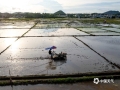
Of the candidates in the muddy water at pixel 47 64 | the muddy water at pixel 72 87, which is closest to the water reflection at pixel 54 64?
the muddy water at pixel 47 64

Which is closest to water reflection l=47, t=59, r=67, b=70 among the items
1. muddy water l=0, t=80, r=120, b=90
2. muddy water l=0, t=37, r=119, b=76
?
muddy water l=0, t=37, r=119, b=76

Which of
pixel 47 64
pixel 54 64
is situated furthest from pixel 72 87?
pixel 47 64

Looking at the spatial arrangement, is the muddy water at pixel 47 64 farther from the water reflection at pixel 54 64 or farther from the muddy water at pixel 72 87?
the muddy water at pixel 72 87

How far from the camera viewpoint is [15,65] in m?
9.11

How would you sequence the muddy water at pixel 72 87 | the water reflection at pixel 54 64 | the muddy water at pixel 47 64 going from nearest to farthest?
the muddy water at pixel 72 87 → the muddy water at pixel 47 64 → the water reflection at pixel 54 64

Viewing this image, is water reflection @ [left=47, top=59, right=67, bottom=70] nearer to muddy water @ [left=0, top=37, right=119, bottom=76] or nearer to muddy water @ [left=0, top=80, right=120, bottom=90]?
muddy water @ [left=0, top=37, right=119, bottom=76]

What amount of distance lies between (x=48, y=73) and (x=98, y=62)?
3.31 meters

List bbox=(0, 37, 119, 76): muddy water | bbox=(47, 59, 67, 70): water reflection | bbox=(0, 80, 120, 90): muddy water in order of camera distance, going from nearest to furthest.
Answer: bbox=(0, 80, 120, 90): muddy water → bbox=(0, 37, 119, 76): muddy water → bbox=(47, 59, 67, 70): water reflection

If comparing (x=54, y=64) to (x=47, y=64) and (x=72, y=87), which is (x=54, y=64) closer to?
(x=47, y=64)

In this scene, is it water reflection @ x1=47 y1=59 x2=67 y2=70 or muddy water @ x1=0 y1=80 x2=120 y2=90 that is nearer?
muddy water @ x1=0 y1=80 x2=120 y2=90

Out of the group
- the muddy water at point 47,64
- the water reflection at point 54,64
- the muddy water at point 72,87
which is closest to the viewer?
the muddy water at point 72,87

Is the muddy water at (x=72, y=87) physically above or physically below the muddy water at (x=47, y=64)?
below

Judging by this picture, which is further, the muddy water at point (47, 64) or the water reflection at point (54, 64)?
the water reflection at point (54, 64)

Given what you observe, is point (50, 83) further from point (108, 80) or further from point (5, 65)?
point (5, 65)
